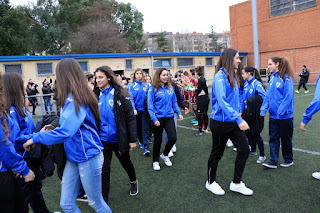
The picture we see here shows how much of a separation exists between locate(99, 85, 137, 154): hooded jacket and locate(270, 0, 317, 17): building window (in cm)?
2540

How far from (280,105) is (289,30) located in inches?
935

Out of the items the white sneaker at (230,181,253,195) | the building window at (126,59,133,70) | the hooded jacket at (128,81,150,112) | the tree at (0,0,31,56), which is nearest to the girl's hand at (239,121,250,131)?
the white sneaker at (230,181,253,195)

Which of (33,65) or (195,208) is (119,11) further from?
(195,208)

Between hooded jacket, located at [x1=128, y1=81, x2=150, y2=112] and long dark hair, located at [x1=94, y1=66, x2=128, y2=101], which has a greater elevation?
long dark hair, located at [x1=94, y1=66, x2=128, y2=101]

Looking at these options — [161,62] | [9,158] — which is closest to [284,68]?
[9,158]

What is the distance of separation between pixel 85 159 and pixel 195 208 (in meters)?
1.77

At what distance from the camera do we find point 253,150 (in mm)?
4988

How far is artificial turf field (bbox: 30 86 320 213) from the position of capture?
318 cm

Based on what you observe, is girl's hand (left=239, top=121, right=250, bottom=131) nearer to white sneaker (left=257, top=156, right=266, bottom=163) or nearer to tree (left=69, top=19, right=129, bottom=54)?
white sneaker (left=257, top=156, right=266, bottom=163)

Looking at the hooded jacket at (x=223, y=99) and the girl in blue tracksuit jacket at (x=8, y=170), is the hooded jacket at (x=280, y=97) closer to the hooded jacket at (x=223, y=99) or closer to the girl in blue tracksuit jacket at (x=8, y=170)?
the hooded jacket at (x=223, y=99)

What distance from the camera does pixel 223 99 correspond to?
3.04m

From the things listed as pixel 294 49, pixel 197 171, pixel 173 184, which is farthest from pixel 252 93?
pixel 294 49

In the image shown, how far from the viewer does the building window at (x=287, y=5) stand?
22.1 metres

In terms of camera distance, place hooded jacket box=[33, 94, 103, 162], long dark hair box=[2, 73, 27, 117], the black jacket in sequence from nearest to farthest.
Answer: hooded jacket box=[33, 94, 103, 162]
long dark hair box=[2, 73, 27, 117]
the black jacket
